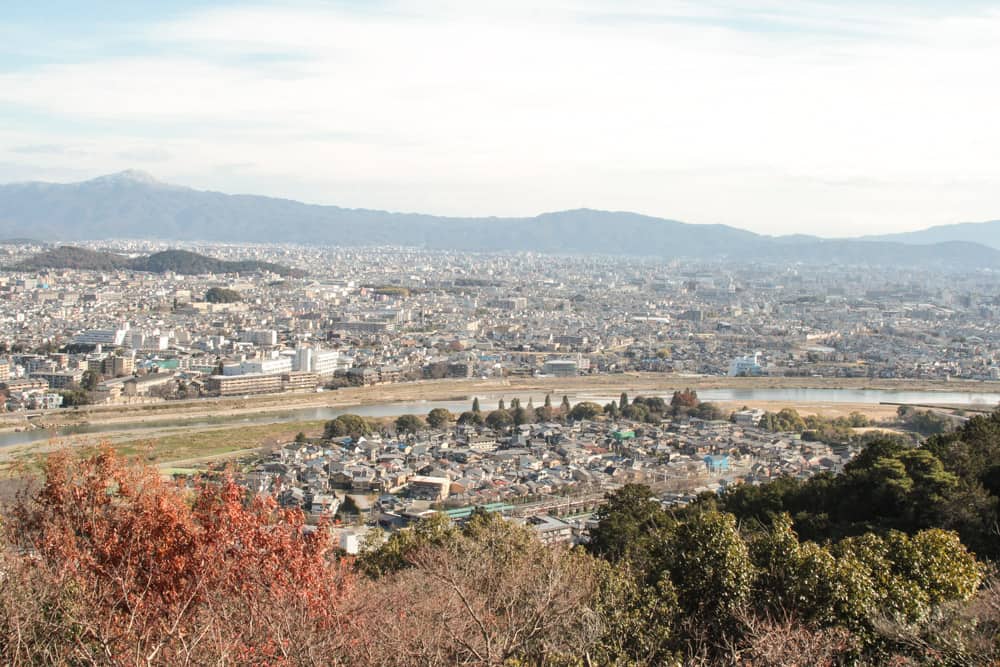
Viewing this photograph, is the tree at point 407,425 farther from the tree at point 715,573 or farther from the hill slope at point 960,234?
the hill slope at point 960,234

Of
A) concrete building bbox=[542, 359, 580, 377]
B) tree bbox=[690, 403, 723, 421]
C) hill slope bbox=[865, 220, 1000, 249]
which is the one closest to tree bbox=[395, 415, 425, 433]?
tree bbox=[690, 403, 723, 421]

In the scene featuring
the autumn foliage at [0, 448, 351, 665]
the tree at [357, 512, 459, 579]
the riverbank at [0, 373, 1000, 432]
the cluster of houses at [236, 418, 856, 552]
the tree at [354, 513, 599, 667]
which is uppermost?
the autumn foliage at [0, 448, 351, 665]

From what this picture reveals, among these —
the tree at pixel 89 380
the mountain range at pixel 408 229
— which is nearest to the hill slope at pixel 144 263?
the tree at pixel 89 380

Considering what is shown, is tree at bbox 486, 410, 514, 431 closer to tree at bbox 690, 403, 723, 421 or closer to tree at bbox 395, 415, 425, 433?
tree at bbox 395, 415, 425, 433

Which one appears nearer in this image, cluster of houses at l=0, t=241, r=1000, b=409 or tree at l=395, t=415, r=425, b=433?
tree at l=395, t=415, r=425, b=433

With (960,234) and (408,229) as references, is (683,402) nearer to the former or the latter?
(408,229)

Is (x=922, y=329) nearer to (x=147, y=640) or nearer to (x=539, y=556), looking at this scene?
(x=539, y=556)

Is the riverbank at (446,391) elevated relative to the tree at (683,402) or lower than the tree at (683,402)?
lower
